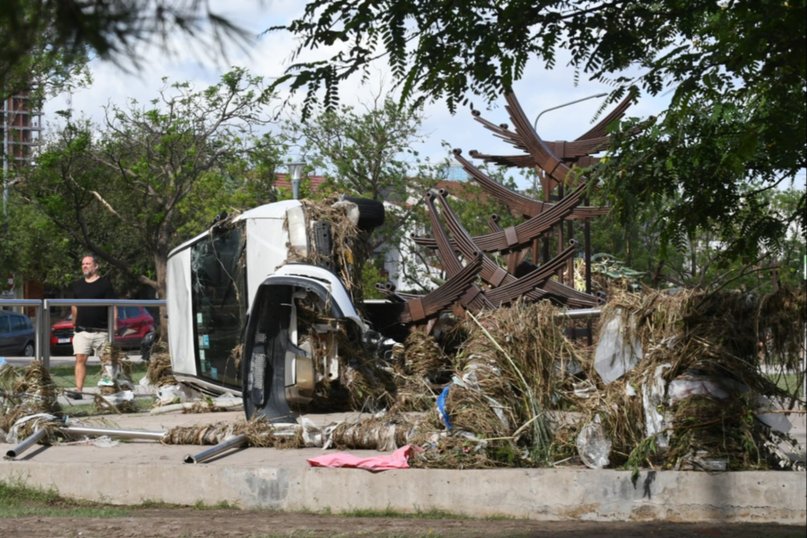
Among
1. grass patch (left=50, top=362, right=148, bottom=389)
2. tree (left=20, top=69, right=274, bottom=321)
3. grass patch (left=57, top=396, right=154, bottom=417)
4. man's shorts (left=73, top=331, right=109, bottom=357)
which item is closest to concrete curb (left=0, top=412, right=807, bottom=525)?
grass patch (left=57, top=396, right=154, bottom=417)

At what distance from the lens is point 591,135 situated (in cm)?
1655

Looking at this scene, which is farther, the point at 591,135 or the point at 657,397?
the point at 591,135

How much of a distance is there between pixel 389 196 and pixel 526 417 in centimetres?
2812

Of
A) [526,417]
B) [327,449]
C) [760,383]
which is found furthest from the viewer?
[327,449]

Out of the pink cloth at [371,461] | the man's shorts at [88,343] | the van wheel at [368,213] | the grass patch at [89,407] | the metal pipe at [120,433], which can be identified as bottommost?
the pink cloth at [371,461]

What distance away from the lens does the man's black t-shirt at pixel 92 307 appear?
1514cm

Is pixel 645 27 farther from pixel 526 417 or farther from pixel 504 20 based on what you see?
pixel 526 417

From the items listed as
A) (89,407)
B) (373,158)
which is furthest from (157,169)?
(89,407)

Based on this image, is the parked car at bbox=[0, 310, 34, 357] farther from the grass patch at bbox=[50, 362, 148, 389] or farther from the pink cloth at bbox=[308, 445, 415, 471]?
the pink cloth at bbox=[308, 445, 415, 471]

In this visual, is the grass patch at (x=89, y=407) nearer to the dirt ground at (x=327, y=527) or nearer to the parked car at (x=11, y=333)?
the parked car at (x=11, y=333)

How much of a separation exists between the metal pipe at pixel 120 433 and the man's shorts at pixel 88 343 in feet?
14.4

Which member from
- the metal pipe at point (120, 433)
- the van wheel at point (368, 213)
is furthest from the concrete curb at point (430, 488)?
the van wheel at point (368, 213)

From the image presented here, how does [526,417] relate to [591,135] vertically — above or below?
below

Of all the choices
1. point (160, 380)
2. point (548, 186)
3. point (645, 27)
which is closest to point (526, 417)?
point (645, 27)
